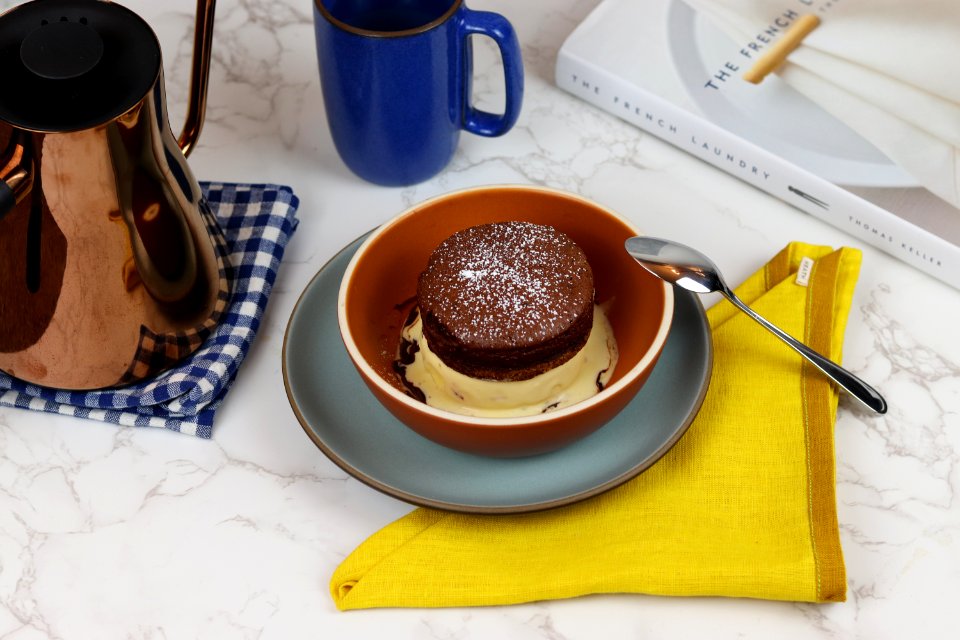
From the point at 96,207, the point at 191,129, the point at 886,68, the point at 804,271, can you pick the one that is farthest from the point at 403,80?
the point at 886,68

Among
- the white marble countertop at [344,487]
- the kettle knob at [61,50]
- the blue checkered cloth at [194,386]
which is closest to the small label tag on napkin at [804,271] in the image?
the white marble countertop at [344,487]

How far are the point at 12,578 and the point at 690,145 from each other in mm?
841

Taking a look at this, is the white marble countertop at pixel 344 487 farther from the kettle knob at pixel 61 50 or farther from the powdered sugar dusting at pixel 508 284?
the kettle knob at pixel 61 50

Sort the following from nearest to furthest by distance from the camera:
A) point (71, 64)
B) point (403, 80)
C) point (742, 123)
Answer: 1. point (71, 64)
2. point (403, 80)
3. point (742, 123)

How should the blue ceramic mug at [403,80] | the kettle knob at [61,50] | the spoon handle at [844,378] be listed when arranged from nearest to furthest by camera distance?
the kettle knob at [61,50] → the spoon handle at [844,378] → the blue ceramic mug at [403,80]

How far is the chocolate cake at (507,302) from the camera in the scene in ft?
2.54

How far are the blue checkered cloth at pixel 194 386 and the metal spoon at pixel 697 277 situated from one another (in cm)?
38

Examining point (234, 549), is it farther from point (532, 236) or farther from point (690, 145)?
point (690, 145)

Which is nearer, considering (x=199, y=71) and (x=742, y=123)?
(x=199, y=71)

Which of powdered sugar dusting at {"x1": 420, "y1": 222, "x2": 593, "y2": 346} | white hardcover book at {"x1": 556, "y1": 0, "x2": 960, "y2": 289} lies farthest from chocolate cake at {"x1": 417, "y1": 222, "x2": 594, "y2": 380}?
white hardcover book at {"x1": 556, "y1": 0, "x2": 960, "y2": 289}

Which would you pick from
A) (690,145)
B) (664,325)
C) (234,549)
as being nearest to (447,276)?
(664,325)

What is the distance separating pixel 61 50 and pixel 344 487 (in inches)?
17.0

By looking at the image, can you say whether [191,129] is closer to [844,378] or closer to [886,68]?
[844,378]

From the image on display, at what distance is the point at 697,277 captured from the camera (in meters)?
0.88
